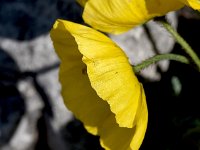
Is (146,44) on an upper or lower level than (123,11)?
lower

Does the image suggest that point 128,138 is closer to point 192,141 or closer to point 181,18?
point 192,141

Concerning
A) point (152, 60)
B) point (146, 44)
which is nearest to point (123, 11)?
point (152, 60)

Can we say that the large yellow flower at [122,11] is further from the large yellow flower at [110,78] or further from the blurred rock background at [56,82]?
the blurred rock background at [56,82]

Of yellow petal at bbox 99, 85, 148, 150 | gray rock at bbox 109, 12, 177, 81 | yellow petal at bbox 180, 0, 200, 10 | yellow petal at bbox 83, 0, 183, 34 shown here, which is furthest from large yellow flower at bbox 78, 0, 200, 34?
gray rock at bbox 109, 12, 177, 81

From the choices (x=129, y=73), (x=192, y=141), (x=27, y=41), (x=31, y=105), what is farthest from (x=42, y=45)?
(x=129, y=73)

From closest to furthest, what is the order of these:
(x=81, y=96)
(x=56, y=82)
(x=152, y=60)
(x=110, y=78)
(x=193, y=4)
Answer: (x=193, y=4) < (x=110, y=78) < (x=152, y=60) < (x=81, y=96) < (x=56, y=82)

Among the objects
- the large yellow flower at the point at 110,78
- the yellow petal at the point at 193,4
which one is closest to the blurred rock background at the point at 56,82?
the large yellow flower at the point at 110,78

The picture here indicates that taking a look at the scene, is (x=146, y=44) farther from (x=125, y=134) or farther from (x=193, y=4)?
(x=193, y=4)
